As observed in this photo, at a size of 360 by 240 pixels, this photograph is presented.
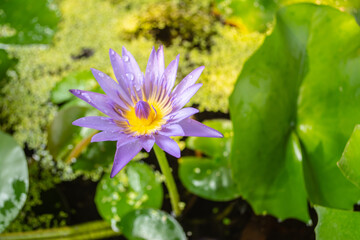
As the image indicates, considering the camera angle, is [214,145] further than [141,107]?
Yes

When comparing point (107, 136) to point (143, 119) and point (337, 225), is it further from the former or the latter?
point (337, 225)

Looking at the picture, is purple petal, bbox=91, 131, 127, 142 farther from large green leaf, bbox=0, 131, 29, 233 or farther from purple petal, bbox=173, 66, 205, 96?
large green leaf, bbox=0, 131, 29, 233

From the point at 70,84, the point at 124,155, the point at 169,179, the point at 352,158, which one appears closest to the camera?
the point at 124,155

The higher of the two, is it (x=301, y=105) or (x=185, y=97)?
(x=185, y=97)

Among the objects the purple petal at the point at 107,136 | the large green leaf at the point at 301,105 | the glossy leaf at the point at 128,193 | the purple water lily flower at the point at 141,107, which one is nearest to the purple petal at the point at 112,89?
the purple water lily flower at the point at 141,107

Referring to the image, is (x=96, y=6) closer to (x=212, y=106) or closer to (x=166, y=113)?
(x=212, y=106)

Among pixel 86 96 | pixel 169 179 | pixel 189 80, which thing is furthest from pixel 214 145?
pixel 86 96
